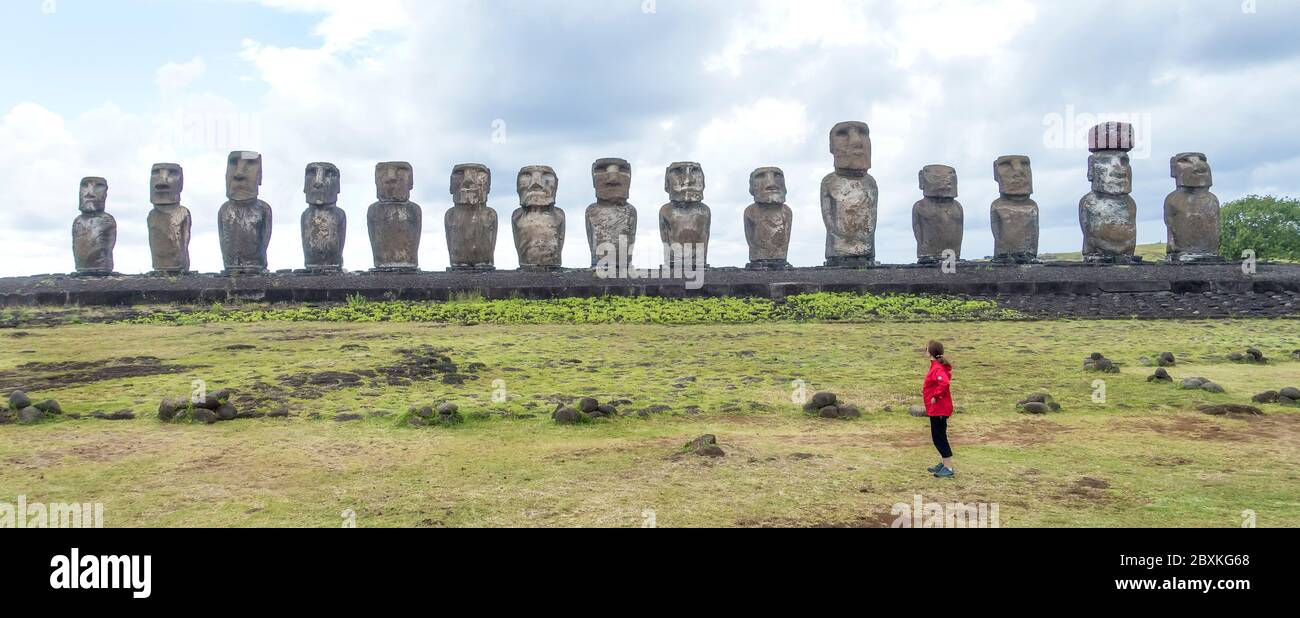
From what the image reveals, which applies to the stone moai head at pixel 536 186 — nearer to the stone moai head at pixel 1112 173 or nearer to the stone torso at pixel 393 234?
the stone torso at pixel 393 234

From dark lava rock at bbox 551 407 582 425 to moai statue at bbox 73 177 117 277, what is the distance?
1847 cm

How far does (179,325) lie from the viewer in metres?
15.0

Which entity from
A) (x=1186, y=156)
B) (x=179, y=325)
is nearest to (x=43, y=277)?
(x=179, y=325)

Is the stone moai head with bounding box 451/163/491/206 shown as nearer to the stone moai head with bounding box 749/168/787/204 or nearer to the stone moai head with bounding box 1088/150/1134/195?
the stone moai head with bounding box 749/168/787/204

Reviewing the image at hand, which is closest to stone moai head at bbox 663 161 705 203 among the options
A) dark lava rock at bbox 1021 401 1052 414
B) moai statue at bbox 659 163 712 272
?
moai statue at bbox 659 163 712 272

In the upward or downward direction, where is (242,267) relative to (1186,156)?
downward

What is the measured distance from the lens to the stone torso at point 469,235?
2119 centimetres

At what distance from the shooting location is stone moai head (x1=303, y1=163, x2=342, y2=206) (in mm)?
21203

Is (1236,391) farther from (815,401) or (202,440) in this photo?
(202,440)

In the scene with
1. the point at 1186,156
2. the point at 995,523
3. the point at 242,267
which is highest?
the point at 1186,156

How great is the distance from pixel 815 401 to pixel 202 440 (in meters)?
4.54

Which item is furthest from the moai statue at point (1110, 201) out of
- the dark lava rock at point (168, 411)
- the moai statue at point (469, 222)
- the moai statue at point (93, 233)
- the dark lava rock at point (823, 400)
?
the moai statue at point (93, 233)

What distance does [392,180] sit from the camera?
21.3 metres

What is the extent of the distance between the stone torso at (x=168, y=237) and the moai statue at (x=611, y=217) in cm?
913
